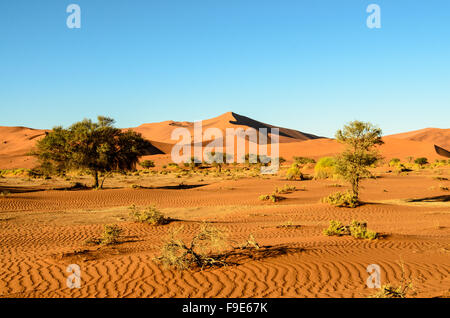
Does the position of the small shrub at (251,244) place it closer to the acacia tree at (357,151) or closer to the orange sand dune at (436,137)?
the acacia tree at (357,151)

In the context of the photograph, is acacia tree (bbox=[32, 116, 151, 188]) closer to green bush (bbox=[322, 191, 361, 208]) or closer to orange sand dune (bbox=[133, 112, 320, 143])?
green bush (bbox=[322, 191, 361, 208])

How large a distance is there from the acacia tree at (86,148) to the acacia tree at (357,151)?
56.7 feet

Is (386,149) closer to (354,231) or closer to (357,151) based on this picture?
(357,151)

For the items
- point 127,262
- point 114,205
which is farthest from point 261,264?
point 114,205

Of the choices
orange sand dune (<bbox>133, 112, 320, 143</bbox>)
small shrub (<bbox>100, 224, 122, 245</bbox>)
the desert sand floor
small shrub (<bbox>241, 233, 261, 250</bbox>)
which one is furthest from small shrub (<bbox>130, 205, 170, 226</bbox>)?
orange sand dune (<bbox>133, 112, 320, 143</bbox>)

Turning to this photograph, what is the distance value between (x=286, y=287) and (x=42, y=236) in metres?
9.47

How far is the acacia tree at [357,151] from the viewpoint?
60.5 feet

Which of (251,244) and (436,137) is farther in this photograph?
(436,137)

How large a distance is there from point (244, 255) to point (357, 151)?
1293 cm

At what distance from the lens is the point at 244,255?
8.25 meters

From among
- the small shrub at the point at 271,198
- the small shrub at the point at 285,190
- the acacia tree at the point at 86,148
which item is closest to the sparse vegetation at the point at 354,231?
the small shrub at the point at 271,198

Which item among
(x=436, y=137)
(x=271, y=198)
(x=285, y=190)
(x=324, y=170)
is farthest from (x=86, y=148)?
(x=436, y=137)

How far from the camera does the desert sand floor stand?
6316mm
